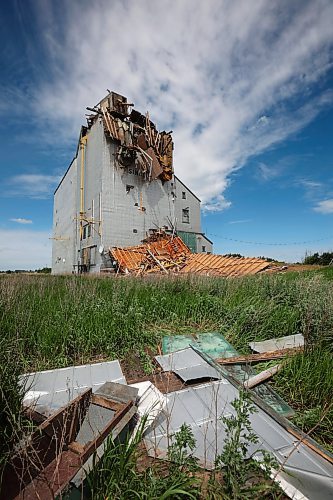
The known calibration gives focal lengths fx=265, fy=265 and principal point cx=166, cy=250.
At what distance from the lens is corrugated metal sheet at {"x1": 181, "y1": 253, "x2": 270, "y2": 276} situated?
1271 centimetres

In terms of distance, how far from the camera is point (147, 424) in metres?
2.50

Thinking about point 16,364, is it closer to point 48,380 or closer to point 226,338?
point 48,380

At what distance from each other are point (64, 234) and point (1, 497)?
24.6 metres

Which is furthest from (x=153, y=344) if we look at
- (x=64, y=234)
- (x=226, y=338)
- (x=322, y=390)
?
(x=64, y=234)

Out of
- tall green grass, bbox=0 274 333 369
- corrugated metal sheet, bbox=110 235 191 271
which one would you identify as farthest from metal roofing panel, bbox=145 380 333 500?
corrugated metal sheet, bbox=110 235 191 271

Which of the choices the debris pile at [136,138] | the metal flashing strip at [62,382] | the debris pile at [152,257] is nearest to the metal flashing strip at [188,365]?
the metal flashing strip at [62,382]

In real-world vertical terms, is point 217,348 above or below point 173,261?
below

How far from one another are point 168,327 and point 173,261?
38.6 feet

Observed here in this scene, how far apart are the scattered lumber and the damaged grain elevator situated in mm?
15721

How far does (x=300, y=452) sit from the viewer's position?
229 cm

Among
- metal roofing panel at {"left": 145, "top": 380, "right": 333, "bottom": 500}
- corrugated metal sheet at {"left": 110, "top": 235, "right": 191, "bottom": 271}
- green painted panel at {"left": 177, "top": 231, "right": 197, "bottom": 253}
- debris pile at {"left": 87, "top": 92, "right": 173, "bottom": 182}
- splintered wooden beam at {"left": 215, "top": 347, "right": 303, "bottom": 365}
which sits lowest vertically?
metal roofing panel at {"left": 145, "top": 380, "right": 333, "bottom": 500}

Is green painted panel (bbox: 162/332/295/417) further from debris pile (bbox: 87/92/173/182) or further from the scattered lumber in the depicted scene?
debris pile (bbox: 87/92/173/182)

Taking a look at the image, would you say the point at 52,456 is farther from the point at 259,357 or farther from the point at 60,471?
the point at 259,357

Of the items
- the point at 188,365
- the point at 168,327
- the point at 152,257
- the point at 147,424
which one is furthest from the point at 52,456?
the point at 152,257
